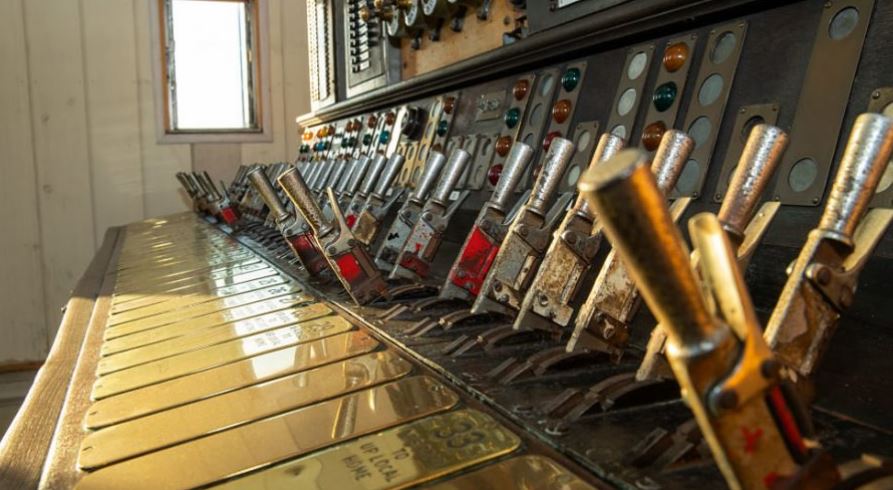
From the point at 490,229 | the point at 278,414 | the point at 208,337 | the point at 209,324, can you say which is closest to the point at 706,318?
the point at 278,414

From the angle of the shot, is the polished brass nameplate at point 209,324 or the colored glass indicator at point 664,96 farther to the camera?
the polished brass nameplate at point 209,324

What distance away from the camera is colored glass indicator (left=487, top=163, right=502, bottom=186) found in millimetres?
1803

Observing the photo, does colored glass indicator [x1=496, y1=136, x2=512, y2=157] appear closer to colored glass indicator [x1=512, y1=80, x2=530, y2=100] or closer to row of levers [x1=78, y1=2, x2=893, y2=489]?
row of levers [x1=78, y1=2, x2=893, y2=489]

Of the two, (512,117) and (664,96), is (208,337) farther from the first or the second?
(664,96)

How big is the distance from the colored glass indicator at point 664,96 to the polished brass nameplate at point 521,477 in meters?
0.86

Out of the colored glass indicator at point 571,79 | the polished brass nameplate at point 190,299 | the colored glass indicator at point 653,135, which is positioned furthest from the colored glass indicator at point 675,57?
the polished brass nameplate at point 190,299

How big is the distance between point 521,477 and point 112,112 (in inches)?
221

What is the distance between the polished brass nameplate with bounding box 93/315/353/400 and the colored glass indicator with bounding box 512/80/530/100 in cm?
78

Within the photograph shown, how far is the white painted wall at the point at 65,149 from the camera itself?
511cm

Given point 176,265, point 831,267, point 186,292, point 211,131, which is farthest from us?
point 211,131

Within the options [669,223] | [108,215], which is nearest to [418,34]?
[669,223]

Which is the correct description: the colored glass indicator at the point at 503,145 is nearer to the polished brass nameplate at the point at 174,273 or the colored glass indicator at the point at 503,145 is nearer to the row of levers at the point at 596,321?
the row of levers at the point at 596,321

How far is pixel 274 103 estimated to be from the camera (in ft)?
19.6

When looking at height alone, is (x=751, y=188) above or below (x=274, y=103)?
below
